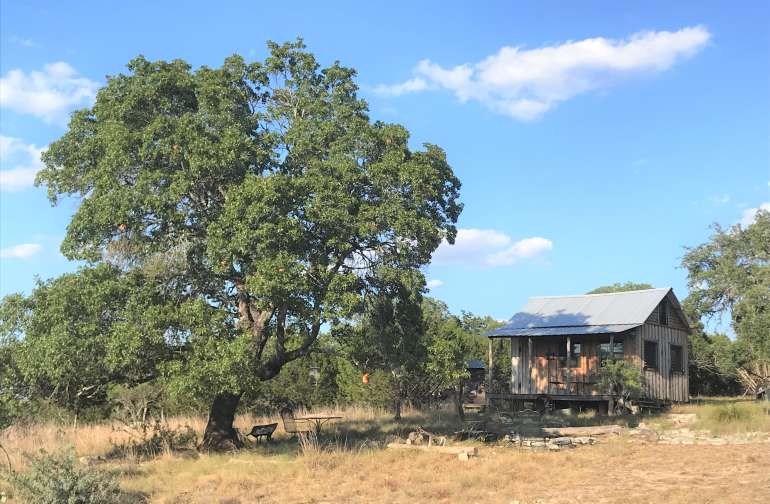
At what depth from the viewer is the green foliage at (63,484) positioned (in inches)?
416

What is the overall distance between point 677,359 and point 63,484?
2533cm

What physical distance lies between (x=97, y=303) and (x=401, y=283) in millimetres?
7063

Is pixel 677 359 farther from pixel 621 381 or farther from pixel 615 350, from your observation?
pixel 621 381

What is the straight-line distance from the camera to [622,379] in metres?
24.6

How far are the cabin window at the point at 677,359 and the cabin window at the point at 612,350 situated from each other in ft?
11.1

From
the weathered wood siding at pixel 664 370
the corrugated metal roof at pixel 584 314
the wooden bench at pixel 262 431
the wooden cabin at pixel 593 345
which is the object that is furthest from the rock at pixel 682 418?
the wooden bench at pixel 262 431

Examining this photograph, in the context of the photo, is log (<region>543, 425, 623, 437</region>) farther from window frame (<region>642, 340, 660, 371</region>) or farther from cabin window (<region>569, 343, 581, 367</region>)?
cabin window (<region>569, 343, 581, 367</region>)

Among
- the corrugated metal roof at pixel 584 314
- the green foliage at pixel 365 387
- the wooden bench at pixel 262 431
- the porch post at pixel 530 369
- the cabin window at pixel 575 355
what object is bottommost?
the wooden bench at pixel 262 431

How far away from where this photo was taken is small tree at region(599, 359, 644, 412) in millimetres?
24422

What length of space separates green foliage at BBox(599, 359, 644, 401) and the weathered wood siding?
58.1 inches

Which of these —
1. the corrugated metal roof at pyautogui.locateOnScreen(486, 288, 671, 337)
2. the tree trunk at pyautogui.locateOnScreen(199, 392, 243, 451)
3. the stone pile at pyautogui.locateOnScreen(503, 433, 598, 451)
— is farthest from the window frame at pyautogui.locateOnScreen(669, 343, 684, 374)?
the tree trunk at pyautogui.locateOnScreen(199, 392, 243, 451)

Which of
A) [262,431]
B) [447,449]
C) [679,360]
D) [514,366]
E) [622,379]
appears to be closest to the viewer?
[447,449]

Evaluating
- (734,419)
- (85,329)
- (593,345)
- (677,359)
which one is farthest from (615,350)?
(85,329)

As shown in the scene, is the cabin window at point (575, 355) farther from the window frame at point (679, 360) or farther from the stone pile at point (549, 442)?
the stone pile at point (549, 442)
